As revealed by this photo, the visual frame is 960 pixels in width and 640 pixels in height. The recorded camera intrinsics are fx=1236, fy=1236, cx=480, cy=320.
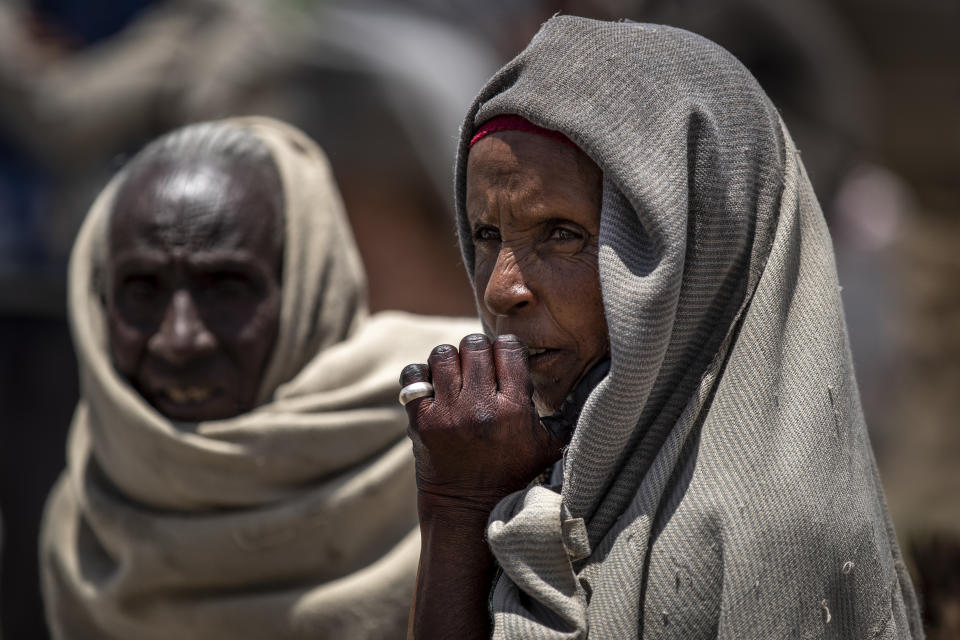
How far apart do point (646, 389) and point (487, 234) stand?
46cm

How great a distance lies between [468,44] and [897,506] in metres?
4.94

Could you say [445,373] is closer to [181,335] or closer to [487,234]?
[487,234]

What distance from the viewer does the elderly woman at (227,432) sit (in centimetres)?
346

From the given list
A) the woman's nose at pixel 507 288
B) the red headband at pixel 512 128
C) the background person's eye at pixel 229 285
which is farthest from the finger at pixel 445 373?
the background person's eye at pixel 229 285

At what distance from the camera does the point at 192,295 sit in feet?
11.6

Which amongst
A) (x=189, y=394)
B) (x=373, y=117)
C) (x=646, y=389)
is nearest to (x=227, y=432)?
(x=189, y=394)

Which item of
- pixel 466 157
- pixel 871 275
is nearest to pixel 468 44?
pixel 871 275

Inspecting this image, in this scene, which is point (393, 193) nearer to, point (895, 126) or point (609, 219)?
point (895, 126)

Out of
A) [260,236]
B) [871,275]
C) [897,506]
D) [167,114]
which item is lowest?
[897,506]

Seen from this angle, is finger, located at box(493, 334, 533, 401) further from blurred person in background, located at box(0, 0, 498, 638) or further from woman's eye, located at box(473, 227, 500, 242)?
blurred person in background, located at box(0, 0, 498, 638)

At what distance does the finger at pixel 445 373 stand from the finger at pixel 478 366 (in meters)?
0.01

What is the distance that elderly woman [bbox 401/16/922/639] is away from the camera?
6.43 feet

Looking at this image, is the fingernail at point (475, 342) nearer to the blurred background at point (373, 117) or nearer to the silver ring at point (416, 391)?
the silver ring at point (416, 391)

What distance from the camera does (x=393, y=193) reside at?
8719 mm
